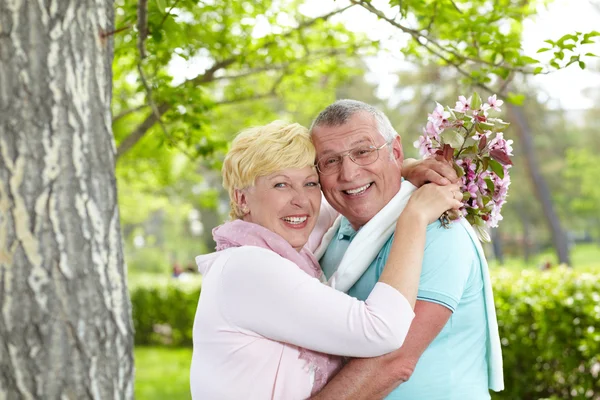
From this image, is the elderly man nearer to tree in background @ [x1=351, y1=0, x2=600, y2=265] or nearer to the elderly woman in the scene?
the elderly woman

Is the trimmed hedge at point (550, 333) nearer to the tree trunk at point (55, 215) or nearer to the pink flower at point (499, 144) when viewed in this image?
the pink flower at point (499, 144)

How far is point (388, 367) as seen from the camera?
2.55m

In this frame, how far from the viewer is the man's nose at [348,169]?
304 centimetres

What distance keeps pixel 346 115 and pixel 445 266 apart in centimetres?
81

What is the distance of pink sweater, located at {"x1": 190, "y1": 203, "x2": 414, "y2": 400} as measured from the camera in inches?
94.5

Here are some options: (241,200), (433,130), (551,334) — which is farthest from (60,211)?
(551,334)

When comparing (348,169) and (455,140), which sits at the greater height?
(455,140)

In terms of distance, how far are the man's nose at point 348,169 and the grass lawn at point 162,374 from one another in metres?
7.06

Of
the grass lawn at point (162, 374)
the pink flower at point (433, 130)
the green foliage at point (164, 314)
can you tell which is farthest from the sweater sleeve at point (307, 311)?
the green foliage at point (164, 314)

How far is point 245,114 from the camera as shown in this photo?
11.4 m

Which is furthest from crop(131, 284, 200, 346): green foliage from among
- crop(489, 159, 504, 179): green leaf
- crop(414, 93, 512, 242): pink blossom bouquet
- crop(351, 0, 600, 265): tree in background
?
crop(489, 159, 504, 179): green leaf

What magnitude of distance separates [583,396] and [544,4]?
3.34 m

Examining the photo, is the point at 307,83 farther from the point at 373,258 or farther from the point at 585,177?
the point at 585,177

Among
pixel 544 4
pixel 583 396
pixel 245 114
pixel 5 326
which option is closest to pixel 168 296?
pixel 245 114
